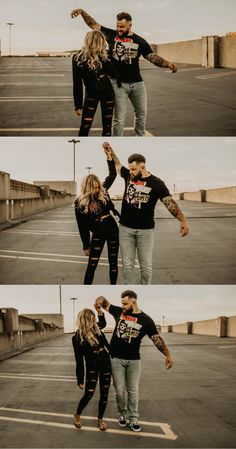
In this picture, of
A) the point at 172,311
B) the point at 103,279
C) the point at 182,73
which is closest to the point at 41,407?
the point at 103,279

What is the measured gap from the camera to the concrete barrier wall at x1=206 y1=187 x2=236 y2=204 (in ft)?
70.7

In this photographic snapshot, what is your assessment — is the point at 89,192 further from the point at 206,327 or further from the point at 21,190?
the point at 206,327

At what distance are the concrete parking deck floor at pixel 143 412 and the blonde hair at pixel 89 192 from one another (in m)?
2.37

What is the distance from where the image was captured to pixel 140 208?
632 centimetres

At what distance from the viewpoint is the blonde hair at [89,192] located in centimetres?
648

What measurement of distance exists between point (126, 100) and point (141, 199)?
1368 mm

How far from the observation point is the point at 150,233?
252 inches

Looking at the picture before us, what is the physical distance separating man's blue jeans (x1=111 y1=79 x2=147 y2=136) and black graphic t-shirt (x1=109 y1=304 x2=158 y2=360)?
2.39 m

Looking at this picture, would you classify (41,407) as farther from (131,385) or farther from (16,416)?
(131,385)

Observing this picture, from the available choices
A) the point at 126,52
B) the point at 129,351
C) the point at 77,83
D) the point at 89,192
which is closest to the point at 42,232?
the point at 89,192

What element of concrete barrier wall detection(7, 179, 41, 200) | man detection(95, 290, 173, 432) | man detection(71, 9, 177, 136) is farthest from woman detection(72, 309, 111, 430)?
concrete barrier wall detection(7, 179, 41, 200)

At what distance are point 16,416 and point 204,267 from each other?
3203 mm

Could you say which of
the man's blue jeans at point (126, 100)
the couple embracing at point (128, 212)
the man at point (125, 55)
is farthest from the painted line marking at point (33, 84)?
the couple embracing at point (128, 212)

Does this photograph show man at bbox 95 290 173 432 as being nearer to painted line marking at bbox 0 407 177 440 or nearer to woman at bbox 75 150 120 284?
painted line marking at bbox 0 407 177 440
